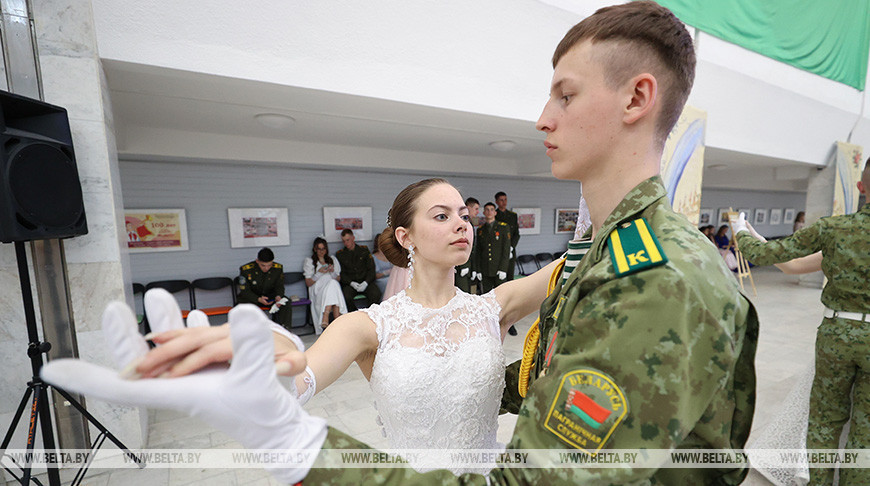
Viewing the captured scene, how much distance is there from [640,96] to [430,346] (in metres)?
1.01

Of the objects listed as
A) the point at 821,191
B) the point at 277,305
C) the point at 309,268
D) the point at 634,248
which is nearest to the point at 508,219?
the point at 309,268

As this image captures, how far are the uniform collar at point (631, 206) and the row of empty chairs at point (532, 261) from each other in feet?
25.9

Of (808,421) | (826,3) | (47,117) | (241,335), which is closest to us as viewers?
(241,335)

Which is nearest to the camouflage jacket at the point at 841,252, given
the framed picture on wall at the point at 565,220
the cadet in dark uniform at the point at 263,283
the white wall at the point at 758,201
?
the cadet in dark uniform at the point at 263,283

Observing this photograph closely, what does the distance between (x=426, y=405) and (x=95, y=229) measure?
8.47 feet

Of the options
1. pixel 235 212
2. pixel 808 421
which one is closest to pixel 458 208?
pixel 808 421

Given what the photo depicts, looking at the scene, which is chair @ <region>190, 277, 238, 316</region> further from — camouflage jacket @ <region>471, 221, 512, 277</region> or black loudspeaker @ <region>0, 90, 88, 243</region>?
camouflage jacket @ <region>471, 221, 512, 277</region>

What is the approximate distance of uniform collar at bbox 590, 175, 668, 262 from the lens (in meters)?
0.75

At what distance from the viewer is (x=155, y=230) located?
5215mm

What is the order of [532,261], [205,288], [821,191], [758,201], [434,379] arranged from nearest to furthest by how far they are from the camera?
[434,379] → [205,288] → [821,191] → [532,261] → [758,201]

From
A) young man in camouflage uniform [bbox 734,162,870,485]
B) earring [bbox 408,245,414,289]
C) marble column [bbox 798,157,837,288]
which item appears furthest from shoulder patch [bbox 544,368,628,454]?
marble column [bbox 798,157,837,288]

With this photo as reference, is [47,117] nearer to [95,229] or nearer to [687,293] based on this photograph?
[95,229]

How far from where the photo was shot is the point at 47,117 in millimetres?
2064

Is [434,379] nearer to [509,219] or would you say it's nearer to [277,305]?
[277,305]
